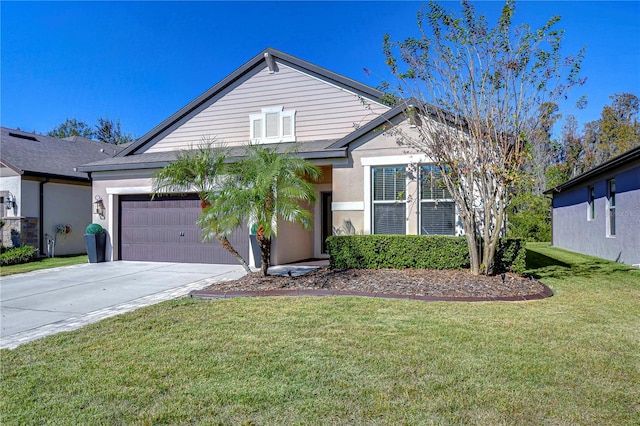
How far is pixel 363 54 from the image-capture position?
12.7 metres

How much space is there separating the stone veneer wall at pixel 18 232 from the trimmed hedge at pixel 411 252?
1151 centimetres

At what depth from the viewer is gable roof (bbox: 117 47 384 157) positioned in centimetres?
1195

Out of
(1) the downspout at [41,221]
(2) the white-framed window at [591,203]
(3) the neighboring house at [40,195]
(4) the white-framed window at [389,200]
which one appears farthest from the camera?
(1) the downspout at [41,221]

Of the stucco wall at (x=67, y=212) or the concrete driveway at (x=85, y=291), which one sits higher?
the stucco wall at (x=67, y=212)

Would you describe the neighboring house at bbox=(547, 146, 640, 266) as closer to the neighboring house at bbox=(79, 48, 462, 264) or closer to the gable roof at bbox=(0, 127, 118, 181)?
the neighboring house at bbox=(79, 48, 462, 264)

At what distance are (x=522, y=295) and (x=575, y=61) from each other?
4.94 m

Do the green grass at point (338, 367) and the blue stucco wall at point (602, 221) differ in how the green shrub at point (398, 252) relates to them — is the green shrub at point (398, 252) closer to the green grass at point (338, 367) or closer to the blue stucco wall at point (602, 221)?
the green grass at point (338, 367)

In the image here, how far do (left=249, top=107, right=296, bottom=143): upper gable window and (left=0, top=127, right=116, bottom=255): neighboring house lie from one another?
6083mm

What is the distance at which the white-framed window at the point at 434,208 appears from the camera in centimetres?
968

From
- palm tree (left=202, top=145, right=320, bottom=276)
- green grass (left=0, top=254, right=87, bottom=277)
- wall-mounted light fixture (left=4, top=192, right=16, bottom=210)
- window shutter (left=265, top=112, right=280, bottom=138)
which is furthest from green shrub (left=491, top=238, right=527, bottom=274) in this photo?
wall-mounted light fixture (left=4, top=192, right=16, bottom=210)

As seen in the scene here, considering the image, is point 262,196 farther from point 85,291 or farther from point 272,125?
point 272,125

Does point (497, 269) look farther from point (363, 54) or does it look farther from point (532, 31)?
point (363, 54)

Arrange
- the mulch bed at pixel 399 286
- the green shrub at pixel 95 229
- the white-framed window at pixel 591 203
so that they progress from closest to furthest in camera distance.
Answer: the mulch bed at pixel 399 286, the green shrub at pixel 95 229, the white-framed window at pixel 591 203

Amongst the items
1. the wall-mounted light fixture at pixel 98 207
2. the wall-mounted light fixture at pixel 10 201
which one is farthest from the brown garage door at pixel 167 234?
the wall-mounted light fixture at pixel 10 201
